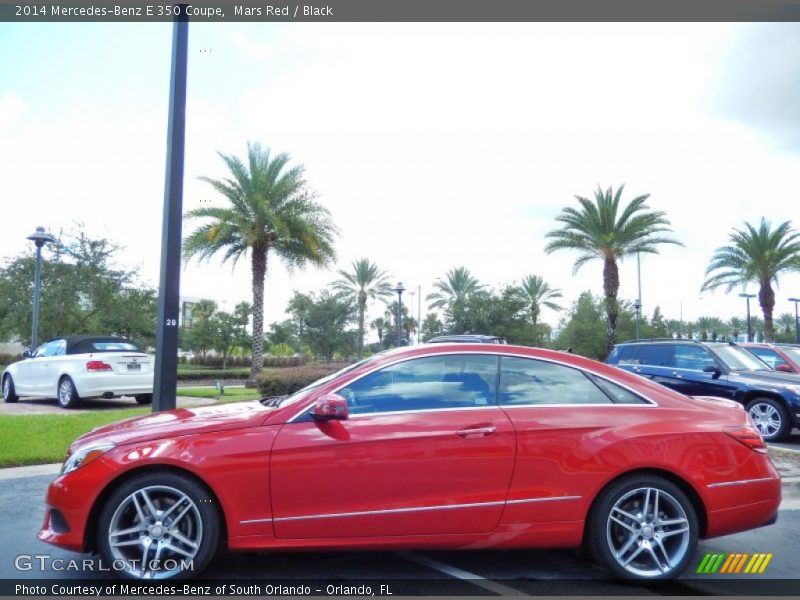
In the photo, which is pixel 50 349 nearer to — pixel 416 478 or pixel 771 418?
pixel 416 478

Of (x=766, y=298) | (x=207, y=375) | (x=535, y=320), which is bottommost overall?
(x=207, y=375)

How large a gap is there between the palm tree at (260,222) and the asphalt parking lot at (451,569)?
18818mm

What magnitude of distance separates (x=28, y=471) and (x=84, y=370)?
5.34 meters

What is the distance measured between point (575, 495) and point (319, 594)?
1.66m

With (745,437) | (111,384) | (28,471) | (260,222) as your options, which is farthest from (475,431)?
(260,222)

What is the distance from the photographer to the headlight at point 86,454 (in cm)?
387

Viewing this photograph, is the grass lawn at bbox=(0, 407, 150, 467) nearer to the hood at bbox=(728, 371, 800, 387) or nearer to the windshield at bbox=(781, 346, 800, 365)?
the hood at bbox=(728, 371, 800, 387)

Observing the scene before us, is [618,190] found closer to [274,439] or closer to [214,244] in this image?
[214,244]

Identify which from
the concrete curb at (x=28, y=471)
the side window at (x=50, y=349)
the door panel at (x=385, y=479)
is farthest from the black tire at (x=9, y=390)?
the door panel at (x=385, y=479)

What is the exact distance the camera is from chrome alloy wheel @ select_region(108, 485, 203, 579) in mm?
3789

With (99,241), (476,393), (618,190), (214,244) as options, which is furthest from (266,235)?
(476,393)

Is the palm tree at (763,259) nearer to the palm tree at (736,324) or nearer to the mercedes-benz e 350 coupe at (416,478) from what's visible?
the mercedes-benz e 350 coupe at (416,478)

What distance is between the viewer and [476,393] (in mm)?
4168

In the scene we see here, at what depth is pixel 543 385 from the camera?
4.26 meters
